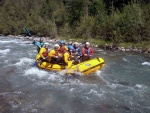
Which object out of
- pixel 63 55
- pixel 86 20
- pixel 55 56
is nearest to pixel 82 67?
pixel 63 55

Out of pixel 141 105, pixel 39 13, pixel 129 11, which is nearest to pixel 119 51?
pixel 129 11

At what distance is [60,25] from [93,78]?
18.9m

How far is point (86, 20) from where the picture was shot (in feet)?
77.0

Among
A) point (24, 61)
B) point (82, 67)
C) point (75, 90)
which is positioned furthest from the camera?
point (24, 61)

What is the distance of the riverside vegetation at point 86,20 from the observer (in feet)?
61.4

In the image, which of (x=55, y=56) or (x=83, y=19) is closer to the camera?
(x=55, y=56)

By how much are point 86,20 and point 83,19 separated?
1458mm

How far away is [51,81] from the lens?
10172mm

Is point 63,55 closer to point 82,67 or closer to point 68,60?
point 68,60

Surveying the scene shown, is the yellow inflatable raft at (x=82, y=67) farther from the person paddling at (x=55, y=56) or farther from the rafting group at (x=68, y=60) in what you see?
the person paddling at (x=55, y=56)

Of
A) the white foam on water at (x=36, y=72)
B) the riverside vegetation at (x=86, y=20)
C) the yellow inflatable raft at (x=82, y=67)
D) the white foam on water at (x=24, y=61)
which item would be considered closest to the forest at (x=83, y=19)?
the riverside vegetation at (x=86, y=20)

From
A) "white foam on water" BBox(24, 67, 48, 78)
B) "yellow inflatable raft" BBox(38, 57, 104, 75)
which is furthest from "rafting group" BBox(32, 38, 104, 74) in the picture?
"white foam on water" BBox(24, 67, 48, 78)

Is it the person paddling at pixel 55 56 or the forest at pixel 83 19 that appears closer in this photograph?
the person paddling at pixel 55 56

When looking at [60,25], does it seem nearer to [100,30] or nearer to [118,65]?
[100,30]
